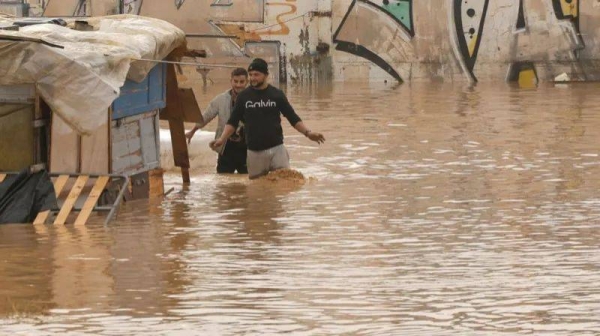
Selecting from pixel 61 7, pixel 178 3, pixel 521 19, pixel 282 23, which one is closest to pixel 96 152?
pixel 521 19

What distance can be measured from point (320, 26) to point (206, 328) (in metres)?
28.6

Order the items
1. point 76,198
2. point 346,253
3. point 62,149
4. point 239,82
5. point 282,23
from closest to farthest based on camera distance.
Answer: point 346,253 < point 76,198 < point 62,149 < point 239,82 < point 282,23

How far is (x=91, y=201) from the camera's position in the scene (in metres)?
14.0

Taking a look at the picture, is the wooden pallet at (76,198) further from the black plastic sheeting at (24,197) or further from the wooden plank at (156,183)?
the wooden plank at (156,183)

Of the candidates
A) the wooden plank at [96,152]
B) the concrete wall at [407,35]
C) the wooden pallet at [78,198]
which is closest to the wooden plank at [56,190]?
the wooden pallet at [78,198]

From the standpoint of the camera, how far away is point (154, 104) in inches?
638

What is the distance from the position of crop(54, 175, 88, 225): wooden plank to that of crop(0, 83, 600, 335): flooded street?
33 cm

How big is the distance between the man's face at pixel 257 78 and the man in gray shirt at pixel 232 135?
Result: 27.2 inches

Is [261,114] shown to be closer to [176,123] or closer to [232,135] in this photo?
[232,135]

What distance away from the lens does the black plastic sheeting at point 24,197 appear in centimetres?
1383

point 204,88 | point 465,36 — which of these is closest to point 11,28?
point 204,88

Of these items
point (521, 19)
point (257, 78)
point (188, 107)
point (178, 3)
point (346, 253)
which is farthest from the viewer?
point (178, 3)

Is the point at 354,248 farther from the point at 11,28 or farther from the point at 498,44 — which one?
the point at 498,44

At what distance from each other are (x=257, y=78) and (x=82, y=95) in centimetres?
312
